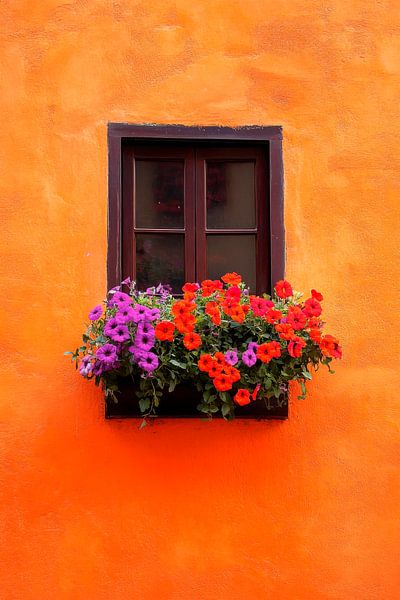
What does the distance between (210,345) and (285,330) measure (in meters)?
0.36

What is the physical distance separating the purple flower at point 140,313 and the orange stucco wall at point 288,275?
1.61 ft

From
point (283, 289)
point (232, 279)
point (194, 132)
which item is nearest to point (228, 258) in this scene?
point (232, 279)

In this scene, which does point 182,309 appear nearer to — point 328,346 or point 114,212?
point 328,346

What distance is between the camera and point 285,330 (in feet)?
12.1

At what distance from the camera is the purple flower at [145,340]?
365cm

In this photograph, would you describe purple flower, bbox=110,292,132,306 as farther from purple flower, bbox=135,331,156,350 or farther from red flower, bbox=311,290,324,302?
red flower, bbox=311,290,324,302

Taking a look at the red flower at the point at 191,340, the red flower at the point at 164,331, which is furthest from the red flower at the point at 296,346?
the red flower at the point at 164,331

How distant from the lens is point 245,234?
436 centimetres

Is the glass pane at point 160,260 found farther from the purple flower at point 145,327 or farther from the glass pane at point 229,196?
the purple flower at point 145,327

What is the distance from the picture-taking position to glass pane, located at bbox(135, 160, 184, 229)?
4.36 meters

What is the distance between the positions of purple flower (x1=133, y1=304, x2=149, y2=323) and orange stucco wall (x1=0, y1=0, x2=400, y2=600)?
0.49 metres

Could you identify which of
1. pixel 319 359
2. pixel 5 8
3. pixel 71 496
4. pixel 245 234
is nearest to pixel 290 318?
pixel 319 359

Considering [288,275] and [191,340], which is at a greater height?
[288,275]

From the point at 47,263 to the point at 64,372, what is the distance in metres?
0.56
